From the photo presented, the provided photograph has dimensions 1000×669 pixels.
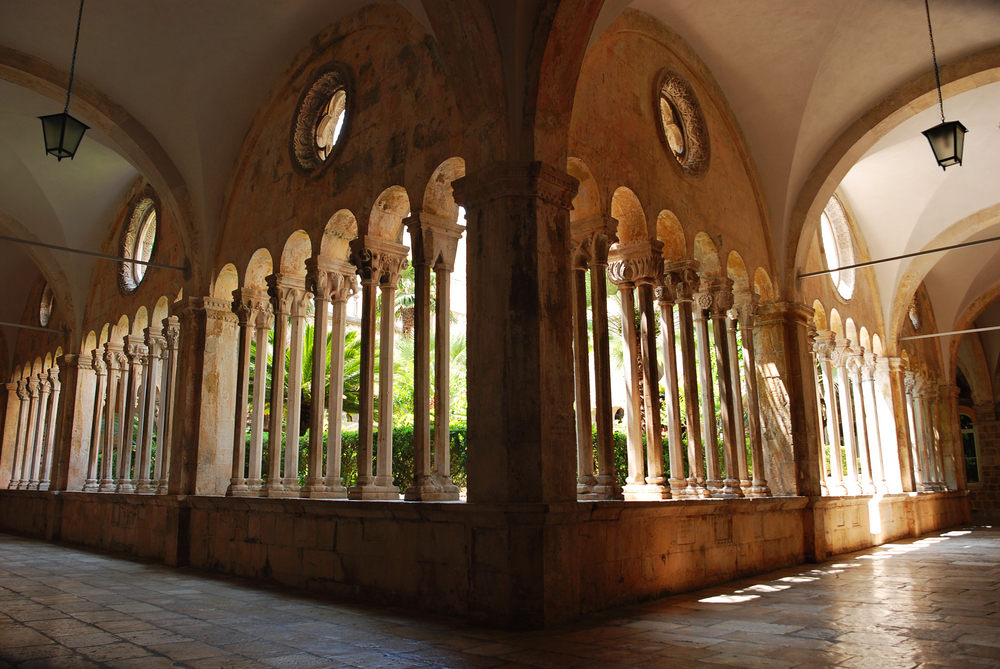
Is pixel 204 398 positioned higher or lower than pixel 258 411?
higher

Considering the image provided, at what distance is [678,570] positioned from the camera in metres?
6.62

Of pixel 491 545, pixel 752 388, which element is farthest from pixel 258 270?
pixel 752 388

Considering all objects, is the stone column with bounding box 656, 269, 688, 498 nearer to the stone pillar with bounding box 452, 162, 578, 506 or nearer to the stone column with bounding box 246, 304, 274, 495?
the stone pillar with bounding box 452, 162, 578, 506

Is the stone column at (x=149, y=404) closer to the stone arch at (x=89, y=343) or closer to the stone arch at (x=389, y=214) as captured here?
the stone arch at (x=89, y=343)

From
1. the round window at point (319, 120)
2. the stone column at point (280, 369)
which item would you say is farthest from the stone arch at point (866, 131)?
the stone column at point (280, 369)

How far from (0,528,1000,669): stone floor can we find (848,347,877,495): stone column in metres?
5.29

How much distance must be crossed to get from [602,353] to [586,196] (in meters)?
1.47

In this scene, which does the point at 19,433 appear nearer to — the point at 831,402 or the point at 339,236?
the point at 339,236

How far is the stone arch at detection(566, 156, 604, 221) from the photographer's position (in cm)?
679

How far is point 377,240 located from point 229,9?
3135 mm

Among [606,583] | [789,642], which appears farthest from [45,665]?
[789,642]

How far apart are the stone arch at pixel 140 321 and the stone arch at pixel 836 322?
1058 centimetres

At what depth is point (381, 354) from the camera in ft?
22.8

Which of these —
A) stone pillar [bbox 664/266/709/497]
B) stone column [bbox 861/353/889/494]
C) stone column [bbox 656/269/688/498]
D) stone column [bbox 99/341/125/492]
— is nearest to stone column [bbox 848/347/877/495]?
stone column [bbox 861/353/889/494]
